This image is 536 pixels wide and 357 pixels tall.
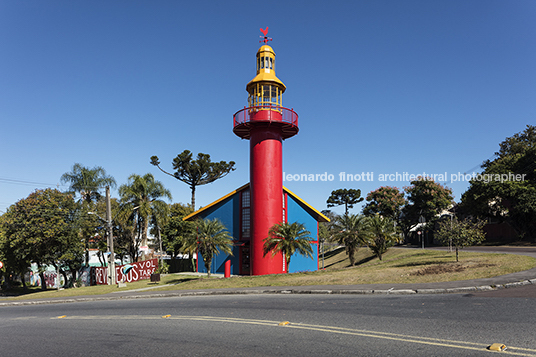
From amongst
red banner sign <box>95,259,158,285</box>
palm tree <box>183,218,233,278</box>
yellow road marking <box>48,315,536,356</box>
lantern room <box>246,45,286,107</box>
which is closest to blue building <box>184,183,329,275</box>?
palm tree <box>183,218,233,278</box>

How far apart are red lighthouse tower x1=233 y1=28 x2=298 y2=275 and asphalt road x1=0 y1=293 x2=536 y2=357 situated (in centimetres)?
1717

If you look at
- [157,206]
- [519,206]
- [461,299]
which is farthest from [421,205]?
[461,299]

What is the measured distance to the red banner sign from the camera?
3725 centimetres

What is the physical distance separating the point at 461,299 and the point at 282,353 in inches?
295

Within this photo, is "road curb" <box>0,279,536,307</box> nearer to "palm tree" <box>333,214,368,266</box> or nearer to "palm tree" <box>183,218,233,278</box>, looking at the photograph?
"palm tree" <box>183,218,233,278</box>

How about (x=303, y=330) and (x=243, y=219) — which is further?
(x=243, y=219)

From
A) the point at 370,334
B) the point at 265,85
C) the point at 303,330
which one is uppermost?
the point at 265,85

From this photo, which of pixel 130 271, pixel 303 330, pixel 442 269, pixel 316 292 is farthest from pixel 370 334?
pixel 130 271

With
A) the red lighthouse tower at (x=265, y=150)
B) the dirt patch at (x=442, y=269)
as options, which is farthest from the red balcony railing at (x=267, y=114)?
the dirt patch at (x=442, y=269)

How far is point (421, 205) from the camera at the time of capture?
59.1 meters

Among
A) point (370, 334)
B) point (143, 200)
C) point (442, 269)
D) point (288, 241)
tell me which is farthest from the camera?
point (143, 200)

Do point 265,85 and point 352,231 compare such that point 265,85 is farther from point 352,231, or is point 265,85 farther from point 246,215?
point 352,231

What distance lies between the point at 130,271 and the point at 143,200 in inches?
404

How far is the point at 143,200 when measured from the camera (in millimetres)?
45625
